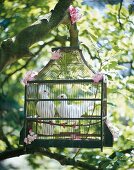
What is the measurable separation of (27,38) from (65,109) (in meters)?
0.54

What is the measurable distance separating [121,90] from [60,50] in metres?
1.17

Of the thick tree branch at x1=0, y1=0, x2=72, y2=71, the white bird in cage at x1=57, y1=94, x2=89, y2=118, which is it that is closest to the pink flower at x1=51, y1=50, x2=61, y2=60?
the thick tree branch at x1=0, y1=0, x2=72, y2=71

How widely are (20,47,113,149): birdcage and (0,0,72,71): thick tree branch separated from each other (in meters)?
0.17

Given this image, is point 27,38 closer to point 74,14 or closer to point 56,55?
point 56,55

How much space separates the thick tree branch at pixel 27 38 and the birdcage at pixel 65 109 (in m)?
0.17

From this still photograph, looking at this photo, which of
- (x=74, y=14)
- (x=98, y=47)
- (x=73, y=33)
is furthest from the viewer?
(x=98, y=47)

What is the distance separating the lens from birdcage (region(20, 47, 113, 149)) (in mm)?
2721

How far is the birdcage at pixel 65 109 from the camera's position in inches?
107

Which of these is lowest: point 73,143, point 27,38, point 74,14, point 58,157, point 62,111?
point 58,157

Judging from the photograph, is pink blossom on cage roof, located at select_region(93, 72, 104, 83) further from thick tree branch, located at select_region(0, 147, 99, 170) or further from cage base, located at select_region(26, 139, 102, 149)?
thick tree branch, located at select_region(0, 147, 99, 170)

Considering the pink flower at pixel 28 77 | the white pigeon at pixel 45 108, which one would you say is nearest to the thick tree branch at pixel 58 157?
the white pigeon at pixel 45 108

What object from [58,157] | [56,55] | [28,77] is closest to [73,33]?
[56,55]

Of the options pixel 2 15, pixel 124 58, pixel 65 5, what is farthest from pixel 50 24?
pixel 124 58

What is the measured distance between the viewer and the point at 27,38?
2889 millimetres
